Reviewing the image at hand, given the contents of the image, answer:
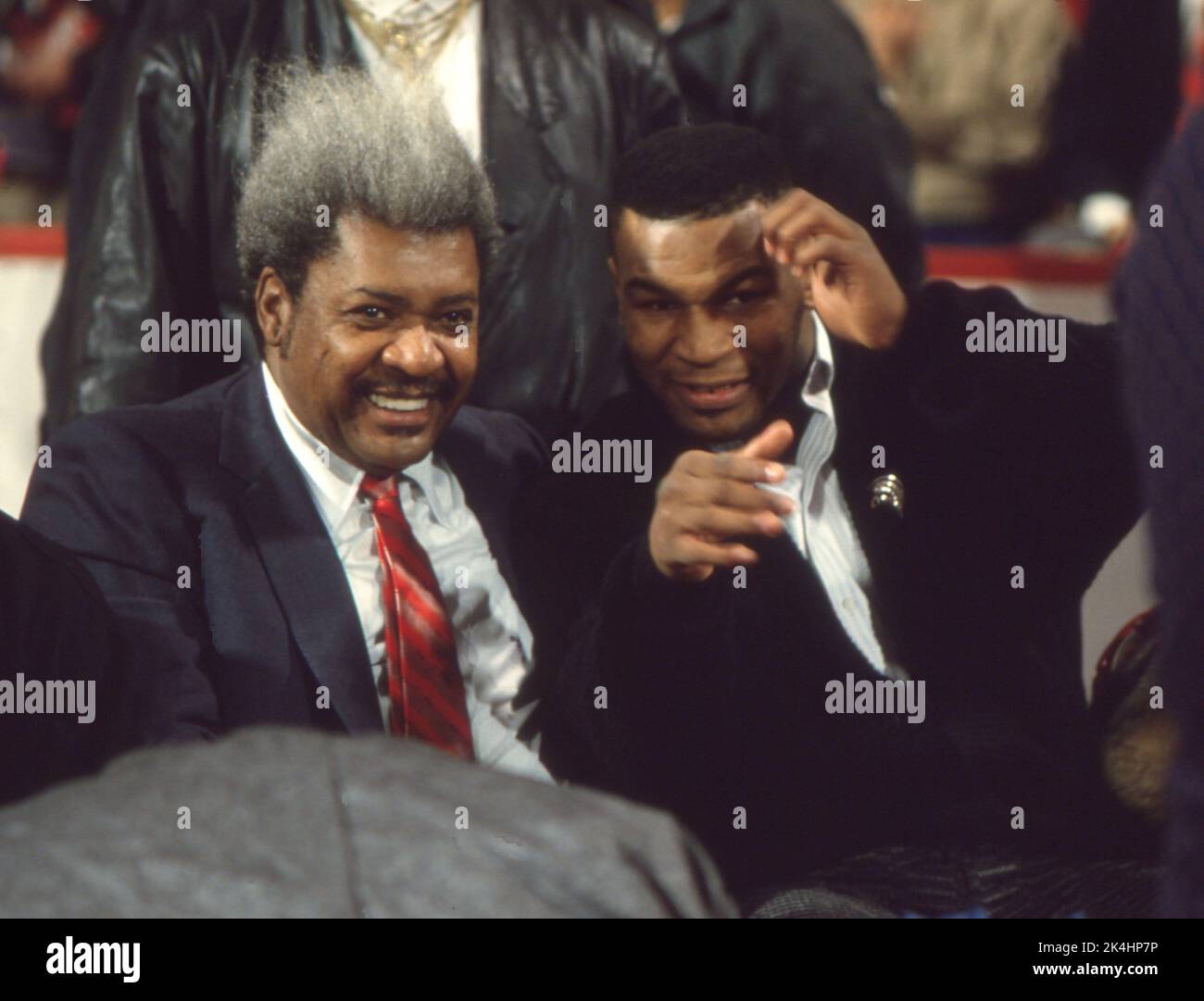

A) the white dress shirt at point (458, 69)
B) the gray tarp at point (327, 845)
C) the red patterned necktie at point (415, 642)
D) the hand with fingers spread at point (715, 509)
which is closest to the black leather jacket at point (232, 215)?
the white dress shirt at point (458, 69)

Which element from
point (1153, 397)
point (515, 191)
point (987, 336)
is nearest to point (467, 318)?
point (515, 191)

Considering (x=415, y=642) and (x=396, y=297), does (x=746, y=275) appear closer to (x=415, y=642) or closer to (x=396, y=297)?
(x=396, y=297)

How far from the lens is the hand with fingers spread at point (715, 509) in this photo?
4.09 feet

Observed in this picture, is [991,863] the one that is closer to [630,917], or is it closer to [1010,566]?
[1010,566]

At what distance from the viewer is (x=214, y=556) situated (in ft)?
4.53

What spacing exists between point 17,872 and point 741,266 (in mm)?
914

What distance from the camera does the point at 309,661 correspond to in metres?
1.38

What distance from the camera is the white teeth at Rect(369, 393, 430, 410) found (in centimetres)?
144

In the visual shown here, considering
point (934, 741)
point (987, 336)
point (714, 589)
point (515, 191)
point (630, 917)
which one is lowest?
point (630, 917)

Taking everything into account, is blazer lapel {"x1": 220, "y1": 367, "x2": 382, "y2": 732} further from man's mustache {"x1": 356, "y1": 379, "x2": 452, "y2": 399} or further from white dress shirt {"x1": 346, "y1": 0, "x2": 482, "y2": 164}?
white dress shirt {"x1": 346, "y1": 0, "x2": 482, "y2": 164}

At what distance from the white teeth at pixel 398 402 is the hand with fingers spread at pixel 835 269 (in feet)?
0.95

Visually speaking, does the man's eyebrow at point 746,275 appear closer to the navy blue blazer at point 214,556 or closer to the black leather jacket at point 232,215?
the black leather jacket at point 232,215

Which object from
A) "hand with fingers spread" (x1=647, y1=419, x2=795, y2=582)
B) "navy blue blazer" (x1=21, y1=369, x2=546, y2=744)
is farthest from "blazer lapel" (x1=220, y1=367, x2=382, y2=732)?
"hand with fingers spread" (x1=647, y1=419, x2=795, y2=582)

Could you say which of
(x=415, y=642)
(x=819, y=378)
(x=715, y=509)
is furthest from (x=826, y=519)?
(x=415, y=642)
